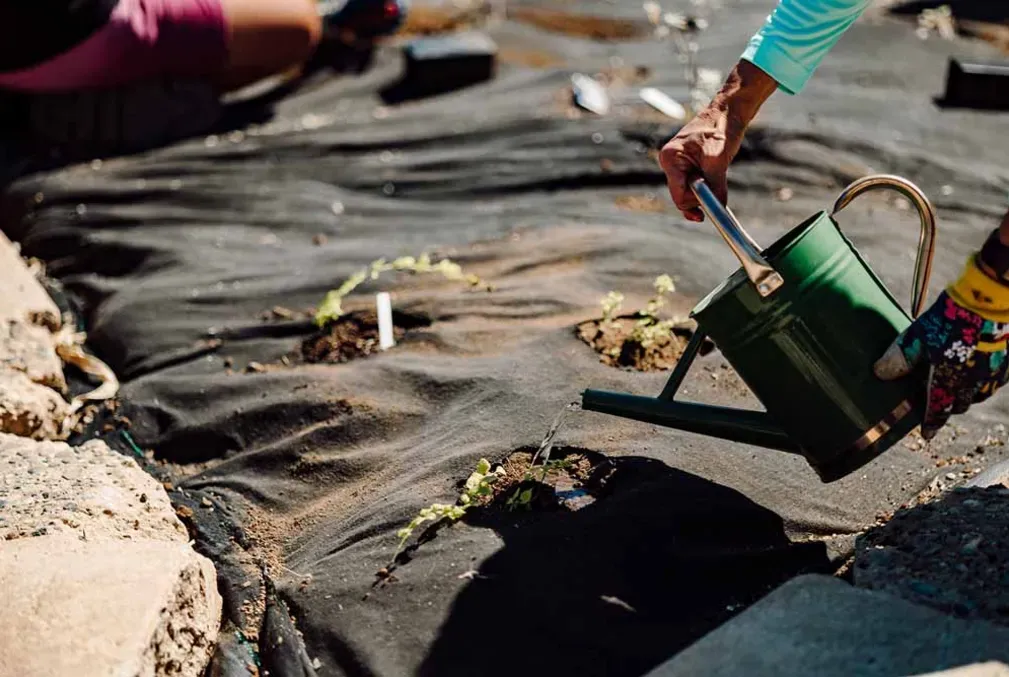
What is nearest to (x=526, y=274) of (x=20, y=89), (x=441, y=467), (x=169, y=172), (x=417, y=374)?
(x=417, y=374)

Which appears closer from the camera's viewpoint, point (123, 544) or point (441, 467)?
point (123, 544)

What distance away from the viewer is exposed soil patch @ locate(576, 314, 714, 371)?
2.88 metres

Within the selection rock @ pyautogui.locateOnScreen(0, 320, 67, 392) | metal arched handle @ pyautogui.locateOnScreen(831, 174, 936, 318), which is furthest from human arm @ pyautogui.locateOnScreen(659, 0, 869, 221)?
rock @ pyautogui.locateOnScreen(0, 320, 67, 392)

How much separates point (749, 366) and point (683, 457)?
1.30 ft

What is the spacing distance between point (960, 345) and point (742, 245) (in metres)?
0.44

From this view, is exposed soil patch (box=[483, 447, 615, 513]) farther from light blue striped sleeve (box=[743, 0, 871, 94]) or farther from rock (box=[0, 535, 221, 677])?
light blue striped sleeve (box=[743, 0, 871, 94])

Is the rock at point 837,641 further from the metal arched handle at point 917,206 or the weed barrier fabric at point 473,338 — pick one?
the metal arched handle at point 917,206

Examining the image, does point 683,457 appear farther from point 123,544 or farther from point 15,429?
point 15,429

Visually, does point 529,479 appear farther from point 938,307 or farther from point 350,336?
point 350,336

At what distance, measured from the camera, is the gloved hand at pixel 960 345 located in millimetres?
1950

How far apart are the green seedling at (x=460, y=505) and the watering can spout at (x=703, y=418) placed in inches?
11.3

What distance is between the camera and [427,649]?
208 cm

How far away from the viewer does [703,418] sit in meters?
2.25

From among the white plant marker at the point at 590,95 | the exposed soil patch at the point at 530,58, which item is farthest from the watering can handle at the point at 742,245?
the exposed soil patch at the point at 530,58
